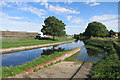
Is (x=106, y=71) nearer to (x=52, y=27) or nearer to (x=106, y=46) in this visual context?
(x=106, y=46)

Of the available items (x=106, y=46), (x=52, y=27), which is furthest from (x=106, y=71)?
(x=52, y=27)

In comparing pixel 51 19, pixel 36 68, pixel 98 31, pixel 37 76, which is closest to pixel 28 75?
pixel 37 76

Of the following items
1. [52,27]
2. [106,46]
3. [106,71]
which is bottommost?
[106,71]

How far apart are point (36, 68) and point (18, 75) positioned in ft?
6.80

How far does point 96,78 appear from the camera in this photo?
8.34 meters

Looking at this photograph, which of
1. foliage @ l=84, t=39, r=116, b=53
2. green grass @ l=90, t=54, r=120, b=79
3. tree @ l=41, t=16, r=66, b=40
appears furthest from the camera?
tree @ l=41, t=16, r=66, b=40

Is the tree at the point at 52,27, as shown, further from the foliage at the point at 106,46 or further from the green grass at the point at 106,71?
the green grass at the point at 106,71

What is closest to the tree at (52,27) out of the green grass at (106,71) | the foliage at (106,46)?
the foliage at (106,46)

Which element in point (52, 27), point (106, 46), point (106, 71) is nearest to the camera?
point (106, 71)

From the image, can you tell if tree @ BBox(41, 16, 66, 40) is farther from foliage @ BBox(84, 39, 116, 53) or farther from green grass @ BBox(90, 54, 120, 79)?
green grass @ BBox(90, 54, 120, 79)

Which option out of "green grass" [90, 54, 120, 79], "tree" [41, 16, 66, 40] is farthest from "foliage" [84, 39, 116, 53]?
"tree" [41, 16, 66, 40]

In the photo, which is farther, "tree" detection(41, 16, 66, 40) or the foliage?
"tree" detection(41, 16, 66, 40)

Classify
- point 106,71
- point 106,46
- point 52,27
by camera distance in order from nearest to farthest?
point 106,71 < point 106,46 < point 52,27

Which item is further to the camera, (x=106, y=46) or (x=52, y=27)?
(x=52, y=27)
